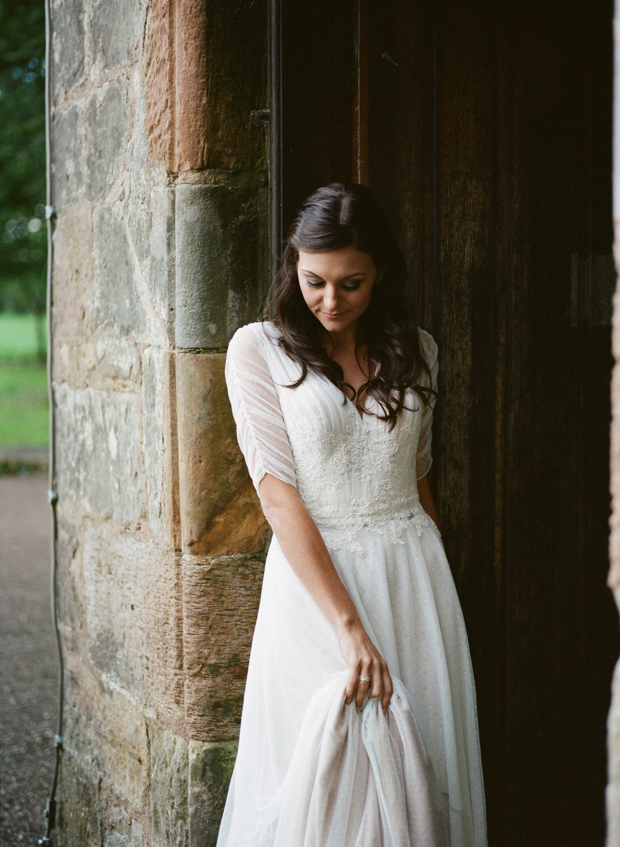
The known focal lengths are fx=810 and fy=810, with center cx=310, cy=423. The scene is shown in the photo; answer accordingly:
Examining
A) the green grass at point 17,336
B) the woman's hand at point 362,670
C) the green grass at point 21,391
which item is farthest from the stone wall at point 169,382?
the green grass at point 17,336

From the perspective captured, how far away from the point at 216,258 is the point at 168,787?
1482 millimetres

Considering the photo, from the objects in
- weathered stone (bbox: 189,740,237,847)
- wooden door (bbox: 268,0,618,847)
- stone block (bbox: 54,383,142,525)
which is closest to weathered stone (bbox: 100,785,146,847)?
weathered stone (bbox: 189,740,237,847)

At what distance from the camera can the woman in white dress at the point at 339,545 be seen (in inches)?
70.2

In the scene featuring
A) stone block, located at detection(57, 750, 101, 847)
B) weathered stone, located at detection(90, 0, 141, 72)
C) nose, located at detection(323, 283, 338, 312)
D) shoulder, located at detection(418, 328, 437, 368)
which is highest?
weathered stone, located at detection(90, 0, 141, 72)

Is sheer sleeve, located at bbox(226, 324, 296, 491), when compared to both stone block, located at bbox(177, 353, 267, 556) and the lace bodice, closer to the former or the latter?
the lace bodice

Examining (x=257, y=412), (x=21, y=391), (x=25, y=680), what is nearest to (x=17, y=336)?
(x=21, y=391)

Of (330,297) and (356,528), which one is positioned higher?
(330,297)

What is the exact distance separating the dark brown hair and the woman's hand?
1.69ft

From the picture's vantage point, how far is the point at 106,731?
105 inches

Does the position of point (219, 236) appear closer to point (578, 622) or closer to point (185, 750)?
point (185, 750)

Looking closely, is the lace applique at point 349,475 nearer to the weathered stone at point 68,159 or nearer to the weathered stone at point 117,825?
the weathered stone at point 117,825

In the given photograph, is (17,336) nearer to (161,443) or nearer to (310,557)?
(161,443)

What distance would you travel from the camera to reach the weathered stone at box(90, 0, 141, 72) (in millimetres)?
2301

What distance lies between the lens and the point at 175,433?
2201 mm
